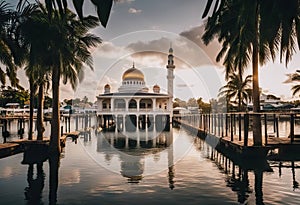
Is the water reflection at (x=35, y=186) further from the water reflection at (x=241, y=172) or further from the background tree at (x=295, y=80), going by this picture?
the background tree at (x=295, y=80)

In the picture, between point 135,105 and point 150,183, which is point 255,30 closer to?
point 150,183

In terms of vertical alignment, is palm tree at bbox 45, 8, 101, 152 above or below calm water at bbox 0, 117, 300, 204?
above

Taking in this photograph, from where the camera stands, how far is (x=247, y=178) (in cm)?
1493

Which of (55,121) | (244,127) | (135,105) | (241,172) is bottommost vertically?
(241,172)

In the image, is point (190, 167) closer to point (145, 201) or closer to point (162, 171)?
point (162, 171)

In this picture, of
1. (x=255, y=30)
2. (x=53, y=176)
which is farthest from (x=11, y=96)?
(x=255, y=30)

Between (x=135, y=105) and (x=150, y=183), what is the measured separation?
5726 centimetres

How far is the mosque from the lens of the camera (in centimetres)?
6425

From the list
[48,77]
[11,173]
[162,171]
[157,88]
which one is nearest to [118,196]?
[162,171]

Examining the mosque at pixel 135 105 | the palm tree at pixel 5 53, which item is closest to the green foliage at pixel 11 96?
the mosque at pixel 135 105

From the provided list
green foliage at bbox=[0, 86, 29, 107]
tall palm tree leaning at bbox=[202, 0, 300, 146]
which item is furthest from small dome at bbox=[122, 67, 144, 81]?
tall palm tree leaning at bbox=[202, 0, 300, 146]

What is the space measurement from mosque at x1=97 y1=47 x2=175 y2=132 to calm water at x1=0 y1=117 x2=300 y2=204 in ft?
126

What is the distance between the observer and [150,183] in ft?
47.2

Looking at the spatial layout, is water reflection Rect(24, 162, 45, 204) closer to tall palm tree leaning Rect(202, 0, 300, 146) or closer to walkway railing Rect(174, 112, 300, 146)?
tall palm tree leaning Rect(202, 0, 300, 146)
